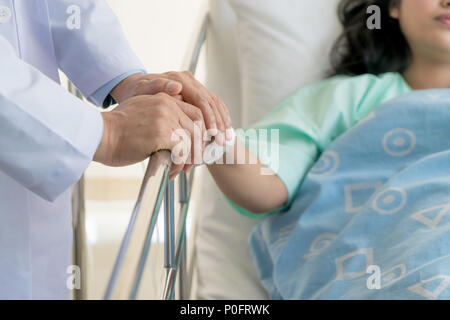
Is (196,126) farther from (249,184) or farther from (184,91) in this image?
(249,184)

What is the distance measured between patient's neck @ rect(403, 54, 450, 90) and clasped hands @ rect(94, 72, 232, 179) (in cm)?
64

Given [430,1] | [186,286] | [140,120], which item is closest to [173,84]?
[140,120]

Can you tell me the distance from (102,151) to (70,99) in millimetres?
76

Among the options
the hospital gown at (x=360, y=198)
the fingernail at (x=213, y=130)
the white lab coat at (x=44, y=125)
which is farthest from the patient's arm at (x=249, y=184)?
the white lab coat at (x=44, y=125)

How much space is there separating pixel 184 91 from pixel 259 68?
66 centimetres

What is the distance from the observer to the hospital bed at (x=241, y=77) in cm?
136

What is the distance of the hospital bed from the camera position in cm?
136

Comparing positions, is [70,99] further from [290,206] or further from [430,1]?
[430,1]

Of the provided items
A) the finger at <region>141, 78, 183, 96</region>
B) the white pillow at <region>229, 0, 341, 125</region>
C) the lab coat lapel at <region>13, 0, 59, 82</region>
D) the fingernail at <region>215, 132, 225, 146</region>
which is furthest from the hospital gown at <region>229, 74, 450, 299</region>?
the lab coat lapel at <region>13, 0, 59, 82</region>

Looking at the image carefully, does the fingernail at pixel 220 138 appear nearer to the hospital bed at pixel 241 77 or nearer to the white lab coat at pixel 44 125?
the white lab coat at pixel 44 125

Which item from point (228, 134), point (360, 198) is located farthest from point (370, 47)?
point (228, 134)

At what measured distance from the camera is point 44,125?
2.07ft

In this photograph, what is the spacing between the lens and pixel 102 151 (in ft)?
2.30

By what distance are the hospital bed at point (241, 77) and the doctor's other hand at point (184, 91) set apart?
1.05 feet
